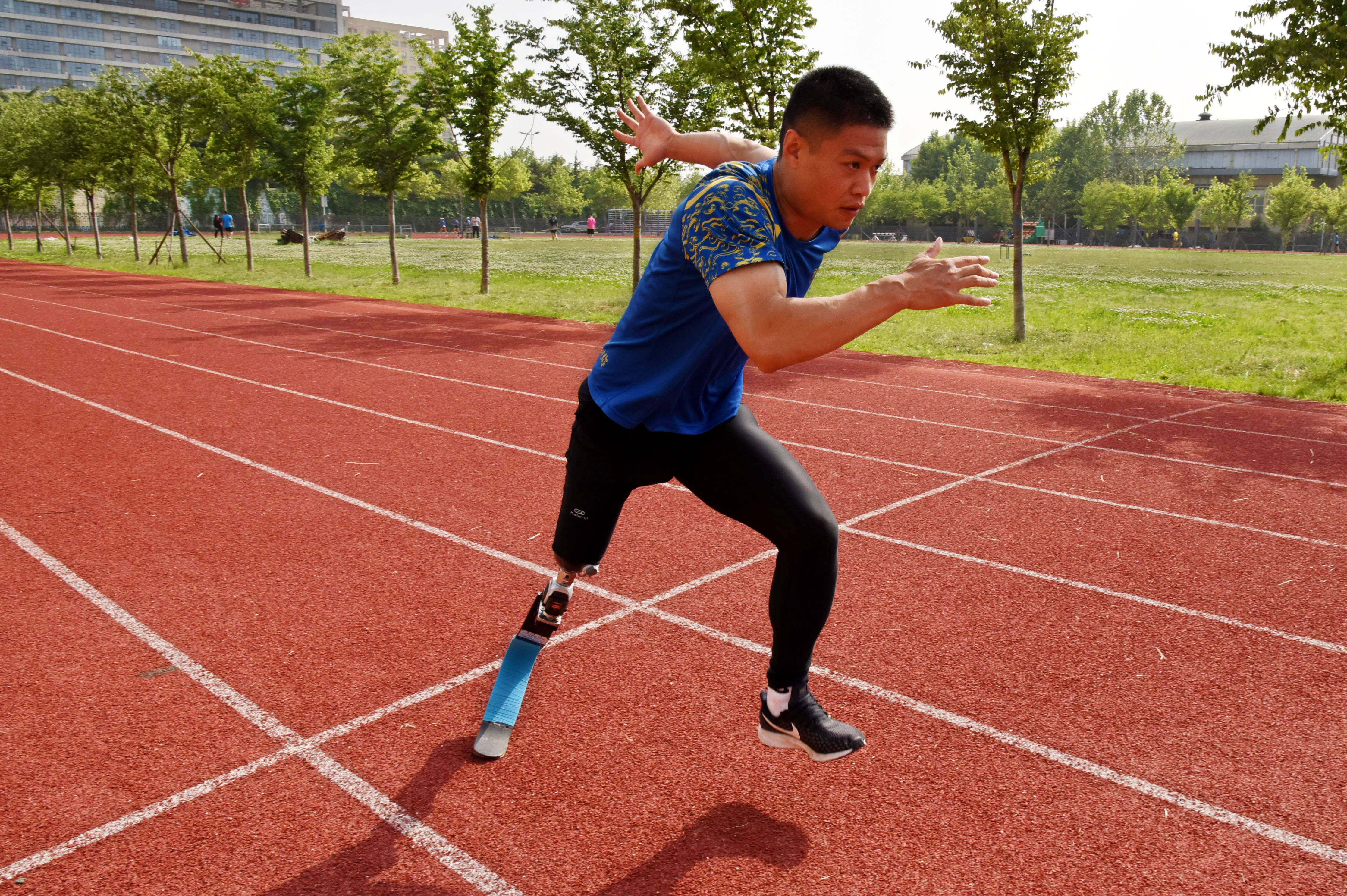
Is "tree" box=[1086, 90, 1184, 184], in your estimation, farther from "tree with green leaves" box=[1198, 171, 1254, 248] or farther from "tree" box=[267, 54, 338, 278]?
"tree" box=[267, 54, 338, 278]

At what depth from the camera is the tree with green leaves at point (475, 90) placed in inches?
838

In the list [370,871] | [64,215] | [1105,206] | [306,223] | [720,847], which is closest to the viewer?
[370,871]

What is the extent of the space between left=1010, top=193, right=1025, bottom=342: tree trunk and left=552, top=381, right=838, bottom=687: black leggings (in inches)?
549

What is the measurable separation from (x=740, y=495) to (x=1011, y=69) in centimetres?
1384

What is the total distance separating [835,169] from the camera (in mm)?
2469

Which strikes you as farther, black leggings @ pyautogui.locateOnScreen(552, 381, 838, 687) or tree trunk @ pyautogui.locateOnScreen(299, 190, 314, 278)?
tree trunk @ pyautogui.locateOnScreen(299, 190, 314, 278)

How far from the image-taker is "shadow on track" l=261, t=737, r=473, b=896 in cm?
262

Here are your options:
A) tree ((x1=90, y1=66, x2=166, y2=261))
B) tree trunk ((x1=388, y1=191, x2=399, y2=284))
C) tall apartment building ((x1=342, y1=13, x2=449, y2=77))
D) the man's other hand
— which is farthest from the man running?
tall apartment building ((x1=342, y1=13, x2=449, y2=77))

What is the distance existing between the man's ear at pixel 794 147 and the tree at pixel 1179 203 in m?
88.3

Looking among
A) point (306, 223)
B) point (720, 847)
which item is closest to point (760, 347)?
point (720, 847)

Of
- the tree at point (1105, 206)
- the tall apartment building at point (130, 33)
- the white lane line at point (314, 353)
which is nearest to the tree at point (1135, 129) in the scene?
the tree at point (1105, 206)

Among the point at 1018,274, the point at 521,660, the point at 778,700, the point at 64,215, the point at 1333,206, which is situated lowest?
the point at 521,660

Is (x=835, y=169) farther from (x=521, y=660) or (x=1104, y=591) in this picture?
(x=1104, y=591)

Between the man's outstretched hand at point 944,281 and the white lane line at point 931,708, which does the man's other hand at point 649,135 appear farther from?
the white lane line at point 931,708
